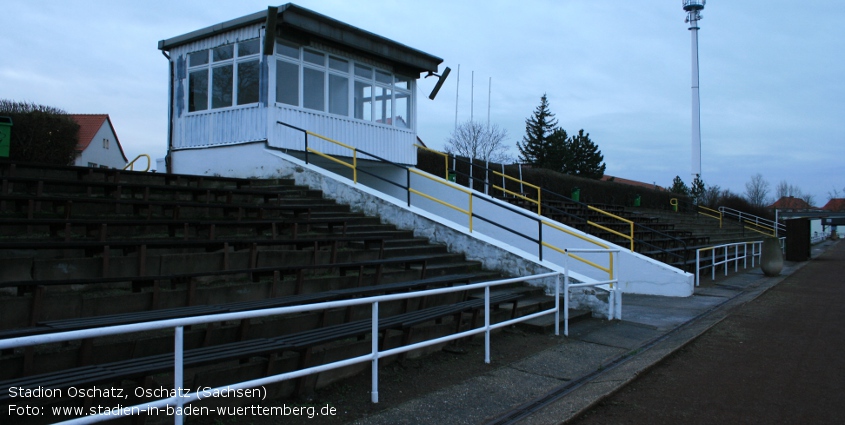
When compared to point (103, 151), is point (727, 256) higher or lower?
lower

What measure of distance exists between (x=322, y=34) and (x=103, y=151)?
33.7 meters

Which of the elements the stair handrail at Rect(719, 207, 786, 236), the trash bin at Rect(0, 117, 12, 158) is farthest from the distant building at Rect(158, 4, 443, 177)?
the stair handrail at Rect(719, 207, 786, 236)

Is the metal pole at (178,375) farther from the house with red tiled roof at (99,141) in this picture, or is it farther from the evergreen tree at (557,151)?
the evergreen tree at (557,151)

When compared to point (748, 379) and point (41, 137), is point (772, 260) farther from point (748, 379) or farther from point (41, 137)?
point (41, 137)

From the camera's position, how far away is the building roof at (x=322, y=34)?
13445 mm

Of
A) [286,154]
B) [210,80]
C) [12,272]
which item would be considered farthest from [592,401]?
[210,80]

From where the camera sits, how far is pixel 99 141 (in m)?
40.6

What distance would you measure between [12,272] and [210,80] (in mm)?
9707

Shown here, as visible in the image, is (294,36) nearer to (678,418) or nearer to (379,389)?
(379,389)

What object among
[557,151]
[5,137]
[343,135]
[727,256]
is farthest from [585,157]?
[5,137]

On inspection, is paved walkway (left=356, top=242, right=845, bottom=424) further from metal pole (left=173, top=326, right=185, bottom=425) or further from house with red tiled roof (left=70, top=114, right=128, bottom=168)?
house with red tiled roof (left=70, top=114, right=128, bottom=168)

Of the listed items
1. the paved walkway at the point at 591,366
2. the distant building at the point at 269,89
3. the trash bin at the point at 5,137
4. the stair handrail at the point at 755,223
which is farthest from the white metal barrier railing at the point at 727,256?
the trash bin at the point at 5,137

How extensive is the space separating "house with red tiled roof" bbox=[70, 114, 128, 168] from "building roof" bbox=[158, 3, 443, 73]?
2607 centimetres

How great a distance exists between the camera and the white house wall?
38312mm
